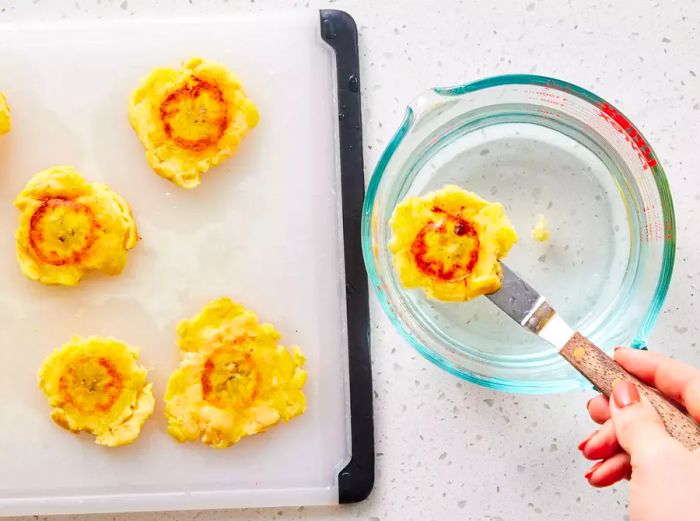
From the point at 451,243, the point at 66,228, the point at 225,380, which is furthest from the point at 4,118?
the point at 451,243

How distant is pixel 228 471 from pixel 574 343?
19.7 inches

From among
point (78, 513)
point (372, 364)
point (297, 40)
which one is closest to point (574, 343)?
point (372, 364)

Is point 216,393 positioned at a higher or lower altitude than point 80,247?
lower

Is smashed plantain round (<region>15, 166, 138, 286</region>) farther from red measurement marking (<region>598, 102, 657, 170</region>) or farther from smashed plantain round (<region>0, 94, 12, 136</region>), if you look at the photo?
red measurement marking (<region>598, 102, 657, 170</region>)

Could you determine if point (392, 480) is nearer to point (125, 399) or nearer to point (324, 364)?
point (324, 364)

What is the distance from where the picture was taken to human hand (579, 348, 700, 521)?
2.69 feet

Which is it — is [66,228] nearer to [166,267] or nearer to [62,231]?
[62,231]

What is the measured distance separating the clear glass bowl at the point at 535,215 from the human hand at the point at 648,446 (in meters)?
0.10

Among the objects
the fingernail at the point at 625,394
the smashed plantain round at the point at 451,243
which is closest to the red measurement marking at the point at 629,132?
the smashed plantain round at the point at 451,243

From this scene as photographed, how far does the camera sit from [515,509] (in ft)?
3.74

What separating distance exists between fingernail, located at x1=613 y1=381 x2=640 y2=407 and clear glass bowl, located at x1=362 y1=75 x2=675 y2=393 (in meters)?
0.18

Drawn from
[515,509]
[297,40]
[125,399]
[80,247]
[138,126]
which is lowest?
[515,509]

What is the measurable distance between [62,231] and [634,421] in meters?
0.73

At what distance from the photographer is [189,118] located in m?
1.08
